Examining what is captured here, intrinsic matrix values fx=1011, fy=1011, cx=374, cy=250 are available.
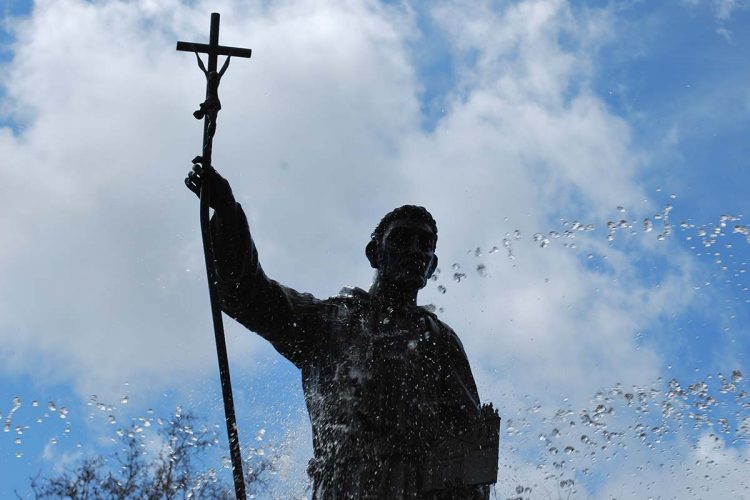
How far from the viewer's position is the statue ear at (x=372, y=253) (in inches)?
227

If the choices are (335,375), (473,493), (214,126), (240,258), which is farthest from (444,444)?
(214,126)

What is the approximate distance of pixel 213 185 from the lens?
16.5ft

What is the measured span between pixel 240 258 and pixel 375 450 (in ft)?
3.90

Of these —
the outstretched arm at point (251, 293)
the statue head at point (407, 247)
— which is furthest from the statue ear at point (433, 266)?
the outstretched arm at point (251, 293)

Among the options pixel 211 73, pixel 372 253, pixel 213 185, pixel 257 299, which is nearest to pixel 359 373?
pixel 257 299

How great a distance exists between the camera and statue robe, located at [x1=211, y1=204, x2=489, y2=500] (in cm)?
476

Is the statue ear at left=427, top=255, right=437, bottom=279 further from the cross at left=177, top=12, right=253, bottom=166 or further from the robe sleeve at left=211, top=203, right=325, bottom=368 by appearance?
the cross at left=177, top=12, right=253, bottom=166

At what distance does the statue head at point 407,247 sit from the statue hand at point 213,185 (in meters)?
0.95

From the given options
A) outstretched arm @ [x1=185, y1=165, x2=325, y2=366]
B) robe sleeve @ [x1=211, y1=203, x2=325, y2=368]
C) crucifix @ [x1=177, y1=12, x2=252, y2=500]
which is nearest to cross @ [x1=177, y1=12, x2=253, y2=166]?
crucifix @ [x1=177, y1=12, x2=252, y2=500]

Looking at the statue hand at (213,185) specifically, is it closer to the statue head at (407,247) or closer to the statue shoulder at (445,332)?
the statue head at (407,247)

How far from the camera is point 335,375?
5.10m

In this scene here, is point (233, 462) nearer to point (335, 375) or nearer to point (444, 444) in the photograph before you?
point (335, 375)

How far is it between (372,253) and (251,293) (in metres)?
0.85

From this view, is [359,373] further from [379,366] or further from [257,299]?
[257,299]
